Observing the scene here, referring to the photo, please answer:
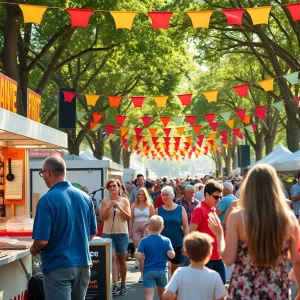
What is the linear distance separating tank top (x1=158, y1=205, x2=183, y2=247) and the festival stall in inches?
78.6

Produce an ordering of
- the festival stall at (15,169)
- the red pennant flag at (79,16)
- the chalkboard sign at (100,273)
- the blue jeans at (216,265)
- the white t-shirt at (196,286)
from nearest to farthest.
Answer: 1. the white t-shirt at (196,286)
2. the festival stall at (15,169)
3. the blue jeans at (216,265)
4. the chalkboard sign at (100,273)
5. the red pennant flag at (79,16)

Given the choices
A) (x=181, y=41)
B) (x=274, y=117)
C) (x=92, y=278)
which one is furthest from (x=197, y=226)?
(x=274, y=117)

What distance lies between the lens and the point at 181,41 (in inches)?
1096

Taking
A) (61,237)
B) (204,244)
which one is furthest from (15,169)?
(204,244)

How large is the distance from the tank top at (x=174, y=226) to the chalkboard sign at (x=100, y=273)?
1.56 metres

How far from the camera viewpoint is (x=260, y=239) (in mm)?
5559

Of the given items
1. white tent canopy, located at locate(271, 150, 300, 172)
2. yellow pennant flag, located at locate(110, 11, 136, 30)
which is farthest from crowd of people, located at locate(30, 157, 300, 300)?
white tent canopy, located at locate(271, 150, 300, 172)

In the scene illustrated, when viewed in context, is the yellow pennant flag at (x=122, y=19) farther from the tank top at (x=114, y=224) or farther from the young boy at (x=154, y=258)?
the young boy at (x=154, y=258)

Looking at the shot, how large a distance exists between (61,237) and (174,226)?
5.53 metres

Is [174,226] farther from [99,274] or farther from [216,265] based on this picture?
[216,265]

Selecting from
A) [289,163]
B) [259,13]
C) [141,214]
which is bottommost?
[141,214]

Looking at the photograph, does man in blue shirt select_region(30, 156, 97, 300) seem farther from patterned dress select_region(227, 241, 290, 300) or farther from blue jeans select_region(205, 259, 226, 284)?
blue jeans select_region(205, 259, 226, 284)

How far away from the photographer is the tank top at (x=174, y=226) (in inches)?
494

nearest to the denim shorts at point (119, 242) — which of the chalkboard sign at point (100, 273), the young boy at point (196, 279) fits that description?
the chalkboard sign at point (100, 273)
